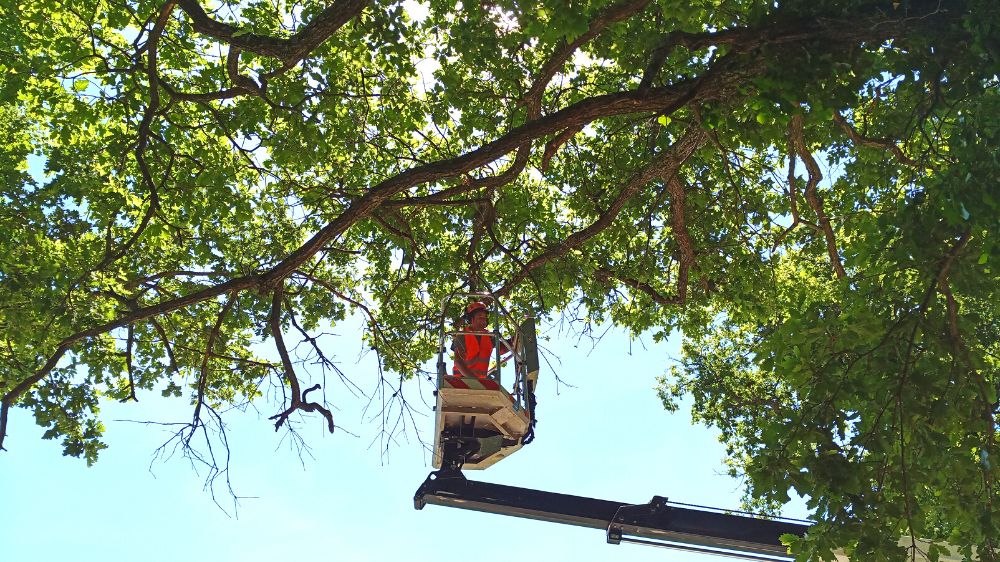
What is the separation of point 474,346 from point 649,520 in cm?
283

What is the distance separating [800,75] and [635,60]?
330 centimetres

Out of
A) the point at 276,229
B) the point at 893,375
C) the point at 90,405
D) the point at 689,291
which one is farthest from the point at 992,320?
the point at 90,405

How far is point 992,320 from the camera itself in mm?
12453

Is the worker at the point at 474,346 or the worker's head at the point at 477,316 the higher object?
the worker's head at the point at 477,316

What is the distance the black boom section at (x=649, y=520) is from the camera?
934cm

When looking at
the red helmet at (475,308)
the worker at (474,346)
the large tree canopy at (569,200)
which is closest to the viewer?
the large tree canopy at (569,200)

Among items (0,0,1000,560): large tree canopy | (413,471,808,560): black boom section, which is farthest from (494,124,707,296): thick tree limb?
(413,471,808,560): black boom section

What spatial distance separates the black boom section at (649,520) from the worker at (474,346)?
59.7 inches

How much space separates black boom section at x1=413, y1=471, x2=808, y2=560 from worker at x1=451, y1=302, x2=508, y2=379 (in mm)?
1516

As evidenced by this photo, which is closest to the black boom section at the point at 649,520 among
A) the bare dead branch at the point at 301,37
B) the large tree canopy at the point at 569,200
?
the large tree canopy at the point at 569,200

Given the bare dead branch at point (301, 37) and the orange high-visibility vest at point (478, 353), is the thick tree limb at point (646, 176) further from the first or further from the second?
the bare dead branch at point (301, 37)

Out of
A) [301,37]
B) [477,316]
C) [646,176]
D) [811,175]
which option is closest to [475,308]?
[477,316]

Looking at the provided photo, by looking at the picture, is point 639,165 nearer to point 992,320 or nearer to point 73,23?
point 992,320

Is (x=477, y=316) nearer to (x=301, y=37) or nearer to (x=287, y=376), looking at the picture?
(x=287, y=376)
